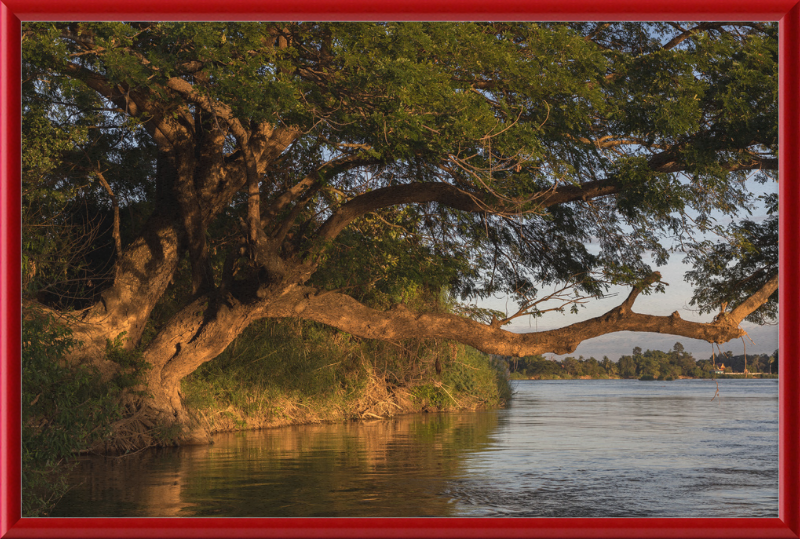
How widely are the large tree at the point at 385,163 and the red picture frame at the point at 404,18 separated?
3.51 meters

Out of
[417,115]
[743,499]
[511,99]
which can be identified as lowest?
[743,499]

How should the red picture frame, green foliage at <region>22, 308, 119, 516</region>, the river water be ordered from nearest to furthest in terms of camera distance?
the red picture frame → green foliage at <region>22, 308, 119, 516</region> → the river water

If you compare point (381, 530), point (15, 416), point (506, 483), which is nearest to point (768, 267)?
point (506, 483)

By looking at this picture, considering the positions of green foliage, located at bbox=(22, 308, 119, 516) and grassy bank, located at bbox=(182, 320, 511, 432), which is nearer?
green foliage, located at bbox=(22, 308, 119, 516)

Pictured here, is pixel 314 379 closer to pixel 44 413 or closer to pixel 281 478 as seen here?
pixel 281 478

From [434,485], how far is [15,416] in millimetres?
6436

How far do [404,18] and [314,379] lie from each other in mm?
16891

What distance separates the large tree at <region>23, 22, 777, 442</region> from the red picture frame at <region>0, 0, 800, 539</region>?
11.5 ft

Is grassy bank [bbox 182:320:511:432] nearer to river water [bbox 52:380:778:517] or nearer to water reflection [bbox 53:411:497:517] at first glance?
river water [bbox 52:380:778:517]

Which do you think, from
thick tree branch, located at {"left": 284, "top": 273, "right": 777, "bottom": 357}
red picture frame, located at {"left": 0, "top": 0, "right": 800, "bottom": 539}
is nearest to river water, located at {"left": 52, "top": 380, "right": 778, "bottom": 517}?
thick tree branch, located at {"left": 284, "top": 273, "right": 777, "bottom": 357}

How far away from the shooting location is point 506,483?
11.2 m

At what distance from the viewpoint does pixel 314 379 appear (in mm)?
21766

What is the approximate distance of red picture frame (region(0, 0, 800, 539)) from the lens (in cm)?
532

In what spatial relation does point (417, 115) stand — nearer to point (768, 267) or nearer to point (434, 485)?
point (434, 485)
